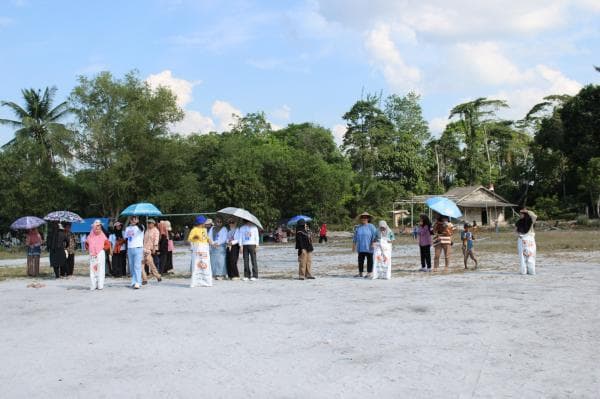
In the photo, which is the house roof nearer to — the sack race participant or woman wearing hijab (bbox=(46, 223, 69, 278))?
woman wearing hijab (bbox=(46, 223, 69, 278))

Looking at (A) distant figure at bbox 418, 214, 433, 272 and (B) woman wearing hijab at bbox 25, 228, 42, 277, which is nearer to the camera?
(A) distant figure at bbox 418, 214, 433, 272

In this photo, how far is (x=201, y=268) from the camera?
43.5ft

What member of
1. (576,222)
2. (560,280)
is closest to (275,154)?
(576,222)

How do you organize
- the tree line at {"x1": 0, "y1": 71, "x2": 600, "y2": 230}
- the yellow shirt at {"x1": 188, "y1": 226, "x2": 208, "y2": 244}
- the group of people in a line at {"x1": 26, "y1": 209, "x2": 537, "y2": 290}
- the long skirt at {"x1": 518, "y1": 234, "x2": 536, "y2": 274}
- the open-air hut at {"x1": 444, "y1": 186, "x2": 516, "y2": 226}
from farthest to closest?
1. the open-air hut at {"x1": 444, "y1": 186, "x2": 516, "y2": 226}
2. the tree line at {"x1": 0, "y1": 71, "x2": 600, "y2": 230}
3. the long skirt at {"x1": 518, "y1": 234, "x2": 536, "y2": 274}
4. the yellow shirt at {"x1": 188, "y1": 226, "x2": 208, "y2": 244}
5. the group of people in a line at {"x1": 26, "y1": 209, "x2": 537, "y2": 290}

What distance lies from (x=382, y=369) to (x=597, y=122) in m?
50.0

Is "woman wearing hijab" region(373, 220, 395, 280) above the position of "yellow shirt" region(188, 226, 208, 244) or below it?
below

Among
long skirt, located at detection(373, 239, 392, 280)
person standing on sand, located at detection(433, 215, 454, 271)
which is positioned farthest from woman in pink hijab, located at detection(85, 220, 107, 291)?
person standing on sand, located at detection(433, 215, 454, 271)

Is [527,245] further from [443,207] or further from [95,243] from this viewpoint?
[95,243]

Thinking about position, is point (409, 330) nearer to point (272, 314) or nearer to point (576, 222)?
point (272, 314)

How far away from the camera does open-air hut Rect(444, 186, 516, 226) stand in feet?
183

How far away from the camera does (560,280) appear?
41.0 ft

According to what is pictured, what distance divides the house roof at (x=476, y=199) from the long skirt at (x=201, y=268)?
4476 cm

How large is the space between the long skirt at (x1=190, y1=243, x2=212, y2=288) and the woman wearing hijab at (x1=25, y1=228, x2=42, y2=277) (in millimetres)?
6190

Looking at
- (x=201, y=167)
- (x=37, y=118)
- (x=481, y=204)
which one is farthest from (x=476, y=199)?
(x=37, y=118)
